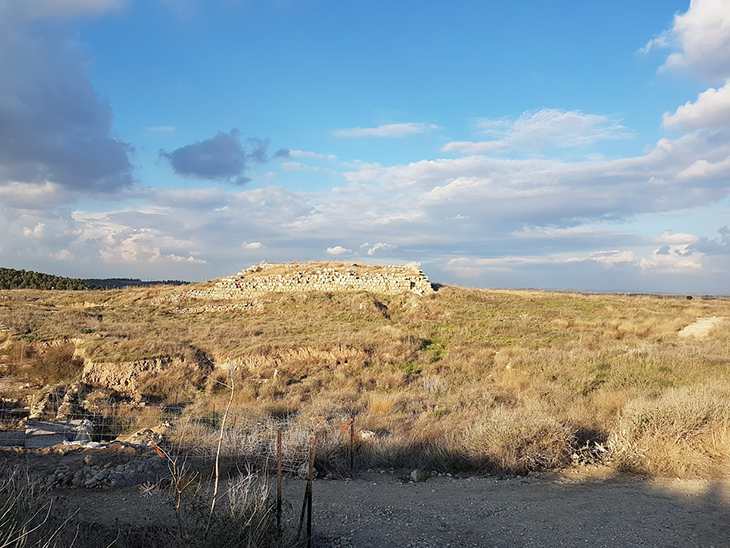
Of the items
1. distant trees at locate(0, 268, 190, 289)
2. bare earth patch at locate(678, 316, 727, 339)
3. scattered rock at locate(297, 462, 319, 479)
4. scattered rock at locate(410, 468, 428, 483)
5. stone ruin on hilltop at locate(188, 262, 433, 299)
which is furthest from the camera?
distant trees at locate(0, 268, 190, 289)

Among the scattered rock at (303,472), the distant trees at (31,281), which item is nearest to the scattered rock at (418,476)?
the scattered rock at (303,472)

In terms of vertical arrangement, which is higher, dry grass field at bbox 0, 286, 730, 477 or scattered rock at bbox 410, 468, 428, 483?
dry grass field at bbox 0, 286, 730, 477

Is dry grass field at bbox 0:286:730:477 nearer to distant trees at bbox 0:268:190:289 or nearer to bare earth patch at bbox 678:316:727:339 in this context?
bare earth patch at bbox 678:316:727:339

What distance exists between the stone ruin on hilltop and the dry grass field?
1806 mm

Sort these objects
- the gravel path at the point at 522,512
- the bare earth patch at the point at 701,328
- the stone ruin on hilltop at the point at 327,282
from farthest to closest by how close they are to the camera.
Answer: the stone ruin on hilltop at the point at 327,282
the bare earth patch at the point at 701,328
the gravel path at the point at 522,512

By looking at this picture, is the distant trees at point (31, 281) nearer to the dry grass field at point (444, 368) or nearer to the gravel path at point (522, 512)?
the dry grass field at point (444, 368)

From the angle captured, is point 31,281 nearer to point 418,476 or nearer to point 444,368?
point 444,368

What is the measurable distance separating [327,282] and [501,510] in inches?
1225

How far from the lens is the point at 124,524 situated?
530 centimetres

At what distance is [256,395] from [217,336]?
8504 millimetres

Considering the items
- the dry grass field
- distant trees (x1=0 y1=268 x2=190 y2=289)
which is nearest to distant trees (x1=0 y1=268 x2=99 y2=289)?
distant trees (x1=0 y1=268 x2=190 y2=289)

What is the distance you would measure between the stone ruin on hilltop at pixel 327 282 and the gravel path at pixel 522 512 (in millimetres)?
28202

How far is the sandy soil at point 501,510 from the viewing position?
524 centimetres

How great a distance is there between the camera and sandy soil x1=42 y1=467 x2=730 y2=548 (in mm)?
5238
